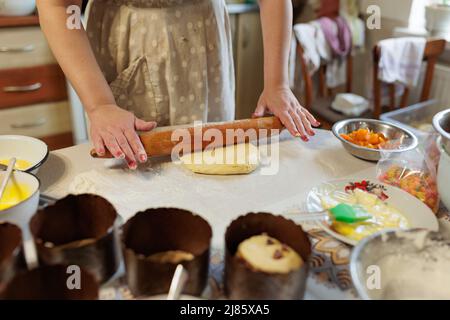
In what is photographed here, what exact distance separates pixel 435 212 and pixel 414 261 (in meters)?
0.23

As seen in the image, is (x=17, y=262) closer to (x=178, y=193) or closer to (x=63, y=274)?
(x=63, y=274)

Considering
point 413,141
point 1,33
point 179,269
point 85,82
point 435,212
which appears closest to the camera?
point 179,269

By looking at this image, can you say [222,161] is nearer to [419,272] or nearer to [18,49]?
[419,272]

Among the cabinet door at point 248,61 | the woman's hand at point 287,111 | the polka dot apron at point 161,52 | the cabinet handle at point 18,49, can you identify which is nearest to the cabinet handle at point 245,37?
the cabinet door at point 248,61

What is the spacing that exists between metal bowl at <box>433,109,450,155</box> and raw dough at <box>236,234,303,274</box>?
354 millimetres

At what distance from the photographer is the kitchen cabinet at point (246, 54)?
2.55 metres

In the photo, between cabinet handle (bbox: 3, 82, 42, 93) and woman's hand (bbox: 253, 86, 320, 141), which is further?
cabinet handle (bbox: 3, 82, 42, 93)

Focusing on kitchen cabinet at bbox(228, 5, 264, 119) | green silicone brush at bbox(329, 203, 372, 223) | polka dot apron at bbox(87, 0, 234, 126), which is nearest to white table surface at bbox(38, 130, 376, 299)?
green silicone brush at bbox(329, 203, 372, 223)

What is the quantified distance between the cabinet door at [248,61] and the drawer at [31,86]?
104cm

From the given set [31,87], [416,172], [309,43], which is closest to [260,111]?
[416,172]

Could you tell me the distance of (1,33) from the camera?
1.98 m

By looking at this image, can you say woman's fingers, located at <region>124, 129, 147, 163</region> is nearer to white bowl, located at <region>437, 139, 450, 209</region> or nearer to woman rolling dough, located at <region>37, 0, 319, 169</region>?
woman rolling dough, located at <region>37, 0, 319, 169</region>

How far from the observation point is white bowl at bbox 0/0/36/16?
1.94m
